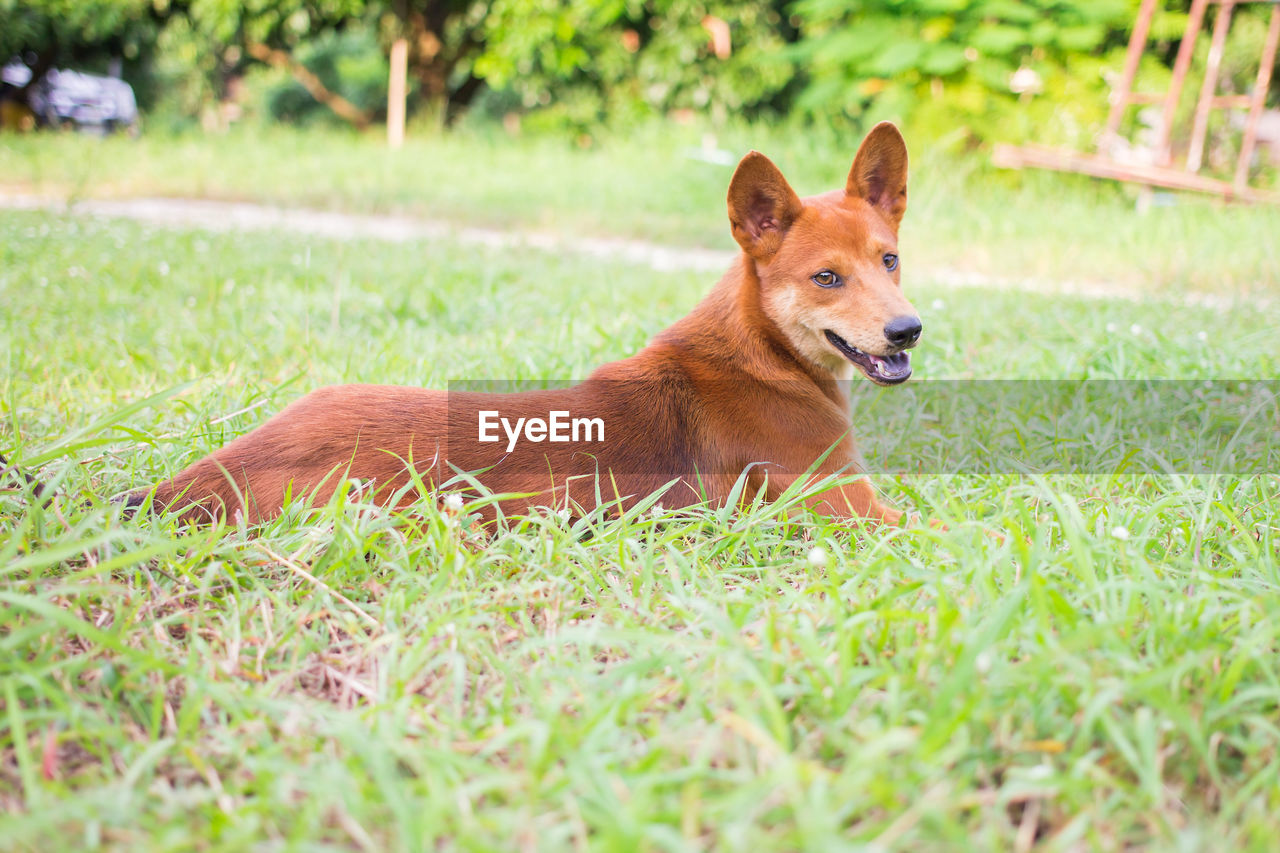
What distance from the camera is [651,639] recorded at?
168 centimetres

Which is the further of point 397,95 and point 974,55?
point 397,95

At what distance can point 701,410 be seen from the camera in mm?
2445

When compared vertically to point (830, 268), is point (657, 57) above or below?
above

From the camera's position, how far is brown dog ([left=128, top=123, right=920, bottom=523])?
2.19m

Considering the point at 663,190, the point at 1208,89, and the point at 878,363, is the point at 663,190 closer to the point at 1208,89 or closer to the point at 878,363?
the point at 1208,89

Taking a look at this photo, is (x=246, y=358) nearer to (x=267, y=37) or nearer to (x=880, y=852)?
(x=880, y=852)

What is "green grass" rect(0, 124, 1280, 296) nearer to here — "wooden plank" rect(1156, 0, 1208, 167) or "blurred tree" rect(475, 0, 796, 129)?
"wooden plank" rect(1156, 0, 1208, 167)

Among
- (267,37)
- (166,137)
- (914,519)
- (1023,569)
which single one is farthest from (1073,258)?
(267,37)

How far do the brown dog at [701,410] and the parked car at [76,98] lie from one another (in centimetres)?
1493

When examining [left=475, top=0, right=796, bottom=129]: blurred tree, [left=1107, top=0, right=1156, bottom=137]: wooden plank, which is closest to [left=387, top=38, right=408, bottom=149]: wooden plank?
[left=475, top=0, right=796, bottom=129]: blurred tree

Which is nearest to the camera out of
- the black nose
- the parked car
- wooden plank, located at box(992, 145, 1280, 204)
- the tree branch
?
the black nose

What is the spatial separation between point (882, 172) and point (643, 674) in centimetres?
187

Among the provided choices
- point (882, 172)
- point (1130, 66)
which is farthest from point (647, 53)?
point (882, 172)

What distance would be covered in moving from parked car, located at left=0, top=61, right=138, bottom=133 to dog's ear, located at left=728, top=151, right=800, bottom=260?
1496cm
